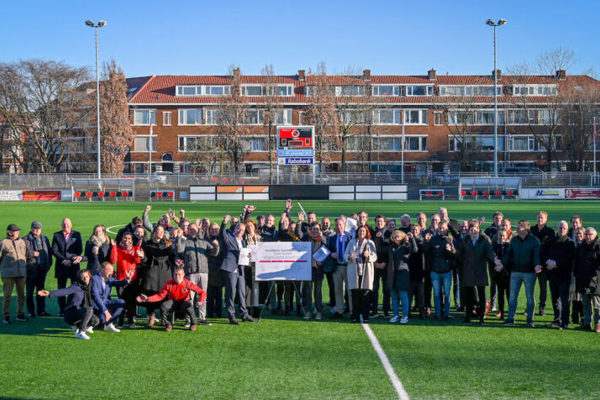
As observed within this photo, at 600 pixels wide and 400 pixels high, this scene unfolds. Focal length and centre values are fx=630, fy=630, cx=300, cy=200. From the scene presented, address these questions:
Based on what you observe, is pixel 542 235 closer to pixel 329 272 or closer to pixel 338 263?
pixel 338 263

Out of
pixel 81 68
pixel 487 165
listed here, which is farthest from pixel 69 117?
pixel 487 165

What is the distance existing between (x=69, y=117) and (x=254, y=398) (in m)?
67.7

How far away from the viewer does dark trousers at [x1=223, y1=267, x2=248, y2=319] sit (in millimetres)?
11789

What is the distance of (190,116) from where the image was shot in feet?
245

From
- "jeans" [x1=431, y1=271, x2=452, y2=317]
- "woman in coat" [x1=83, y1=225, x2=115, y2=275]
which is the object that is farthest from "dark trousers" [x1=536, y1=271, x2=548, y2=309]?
"woman in coat" [x1=83, y1=225, x2=115, y2=275]

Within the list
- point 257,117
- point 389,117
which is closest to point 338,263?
point 257,117

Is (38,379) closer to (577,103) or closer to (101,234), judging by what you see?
(101,234)

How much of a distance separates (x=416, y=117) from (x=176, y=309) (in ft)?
221

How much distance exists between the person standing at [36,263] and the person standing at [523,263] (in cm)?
891

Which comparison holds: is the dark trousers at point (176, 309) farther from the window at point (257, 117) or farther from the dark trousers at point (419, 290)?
the window at point (257, 117)

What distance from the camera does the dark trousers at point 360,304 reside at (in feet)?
38.7

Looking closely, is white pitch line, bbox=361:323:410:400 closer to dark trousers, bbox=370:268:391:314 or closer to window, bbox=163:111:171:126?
dark trousers, bbox=370:268:391:314

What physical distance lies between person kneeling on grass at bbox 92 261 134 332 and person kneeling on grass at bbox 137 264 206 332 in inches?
22.0

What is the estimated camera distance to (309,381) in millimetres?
8289
